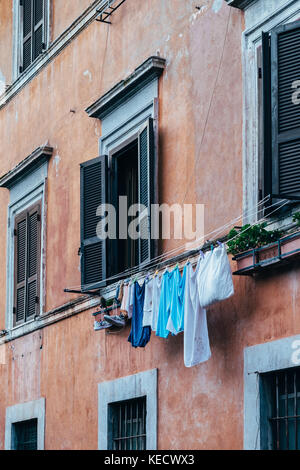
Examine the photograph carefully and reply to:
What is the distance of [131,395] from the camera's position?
11.3 meters

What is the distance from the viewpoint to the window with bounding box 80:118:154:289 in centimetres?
1204

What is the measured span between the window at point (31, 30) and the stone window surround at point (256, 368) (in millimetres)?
7236

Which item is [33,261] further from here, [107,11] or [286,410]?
[286,410]

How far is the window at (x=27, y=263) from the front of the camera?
14.4 m

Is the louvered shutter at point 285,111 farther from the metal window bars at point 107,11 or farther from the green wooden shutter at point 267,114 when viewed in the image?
the metal window bars at point 107,11

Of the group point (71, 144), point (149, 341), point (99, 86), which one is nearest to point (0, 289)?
point (71, 144)

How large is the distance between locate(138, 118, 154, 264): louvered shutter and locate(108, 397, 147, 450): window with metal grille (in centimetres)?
156

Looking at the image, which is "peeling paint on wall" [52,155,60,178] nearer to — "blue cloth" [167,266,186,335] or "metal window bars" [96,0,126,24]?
"metal window bars" [96,0,126,24]

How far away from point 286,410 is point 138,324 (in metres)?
2.26

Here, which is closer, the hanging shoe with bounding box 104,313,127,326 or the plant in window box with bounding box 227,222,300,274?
the plant in window box with bounding box 227,222,300,274

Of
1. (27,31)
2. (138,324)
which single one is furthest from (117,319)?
(27,31)

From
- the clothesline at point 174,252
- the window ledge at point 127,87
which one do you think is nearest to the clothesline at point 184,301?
the clothesline at point 174,252

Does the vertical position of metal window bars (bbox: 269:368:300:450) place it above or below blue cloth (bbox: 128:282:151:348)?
below

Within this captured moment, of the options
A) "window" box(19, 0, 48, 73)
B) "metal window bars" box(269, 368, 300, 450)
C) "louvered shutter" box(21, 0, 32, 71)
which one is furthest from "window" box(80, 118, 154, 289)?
"louvered shutter" box(21, 0, 32, 71)
